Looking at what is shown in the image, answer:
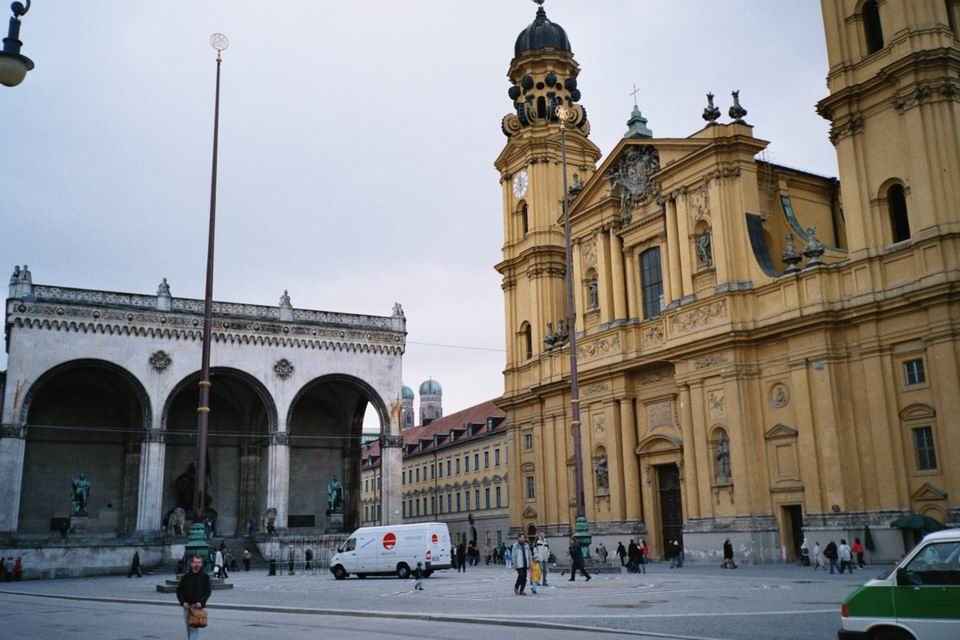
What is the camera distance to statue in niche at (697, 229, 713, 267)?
121 ft

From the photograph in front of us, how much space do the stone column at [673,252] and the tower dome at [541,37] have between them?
17.5 m

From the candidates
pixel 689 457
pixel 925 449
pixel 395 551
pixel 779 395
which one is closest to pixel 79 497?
pixel 395 551

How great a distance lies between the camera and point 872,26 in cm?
3300

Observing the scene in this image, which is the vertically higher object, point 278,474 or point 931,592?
point 278,474

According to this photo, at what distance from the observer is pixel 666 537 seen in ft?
127

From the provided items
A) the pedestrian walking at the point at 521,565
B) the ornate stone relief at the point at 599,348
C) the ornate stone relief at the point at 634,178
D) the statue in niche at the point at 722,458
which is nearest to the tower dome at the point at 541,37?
the ornate stone relief at the point at 634,178

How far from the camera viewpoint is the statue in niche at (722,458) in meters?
34.7

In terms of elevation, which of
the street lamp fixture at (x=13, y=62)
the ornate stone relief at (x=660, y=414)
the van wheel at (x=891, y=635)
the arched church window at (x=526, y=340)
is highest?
the arched church window at (x=526, y=340)

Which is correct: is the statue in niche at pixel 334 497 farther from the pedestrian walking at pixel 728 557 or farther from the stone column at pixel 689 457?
the pedestrian walking at pixel 728 557

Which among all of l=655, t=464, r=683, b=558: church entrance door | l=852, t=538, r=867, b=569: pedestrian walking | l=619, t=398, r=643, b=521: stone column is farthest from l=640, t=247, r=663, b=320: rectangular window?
l=852, t=538, r=867, b=569: pedestrian walking

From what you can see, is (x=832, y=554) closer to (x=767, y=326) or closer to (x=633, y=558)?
(x=633, y=558)

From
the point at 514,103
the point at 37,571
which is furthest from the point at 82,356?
the point at 514,103

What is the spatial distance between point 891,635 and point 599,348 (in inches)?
1316

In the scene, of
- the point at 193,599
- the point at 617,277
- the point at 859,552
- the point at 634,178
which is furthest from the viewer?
the point at 617,277
